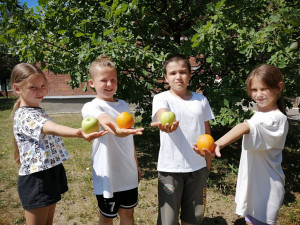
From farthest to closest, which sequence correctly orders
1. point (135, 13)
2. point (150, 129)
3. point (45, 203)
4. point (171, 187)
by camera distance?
point (150, 129) < point (135, 13) < point (171, 187) < point (45, 203)

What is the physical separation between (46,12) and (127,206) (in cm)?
359

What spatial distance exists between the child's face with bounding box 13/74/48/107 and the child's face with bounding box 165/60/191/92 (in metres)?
1.16

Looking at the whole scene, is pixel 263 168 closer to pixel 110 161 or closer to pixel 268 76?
pixel 268 76

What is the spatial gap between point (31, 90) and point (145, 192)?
8.27 feet

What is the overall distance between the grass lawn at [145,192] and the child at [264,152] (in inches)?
44.6

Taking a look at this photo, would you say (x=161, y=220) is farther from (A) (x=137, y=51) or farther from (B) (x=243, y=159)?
(A) (x=137, y=51)

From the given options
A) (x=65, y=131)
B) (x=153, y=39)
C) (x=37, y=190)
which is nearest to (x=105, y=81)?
(x=65, y=131)

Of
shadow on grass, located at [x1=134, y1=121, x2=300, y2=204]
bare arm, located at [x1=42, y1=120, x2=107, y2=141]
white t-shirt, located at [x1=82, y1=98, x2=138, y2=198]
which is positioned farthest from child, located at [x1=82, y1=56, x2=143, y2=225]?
shadow on grass, located at [x1=134, y1=121, x2=300, y2=204]

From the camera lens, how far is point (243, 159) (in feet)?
7.22

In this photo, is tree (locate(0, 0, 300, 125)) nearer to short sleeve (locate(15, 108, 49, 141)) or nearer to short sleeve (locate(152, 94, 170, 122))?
short sleeve (locate(152, 94, 170, 122))

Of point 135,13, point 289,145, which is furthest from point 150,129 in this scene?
point 135,13

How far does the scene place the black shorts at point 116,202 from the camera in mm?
2115

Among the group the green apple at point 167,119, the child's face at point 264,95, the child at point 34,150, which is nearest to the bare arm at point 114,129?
the green apple at point 167,119

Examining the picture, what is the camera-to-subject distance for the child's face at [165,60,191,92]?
7.29ft
